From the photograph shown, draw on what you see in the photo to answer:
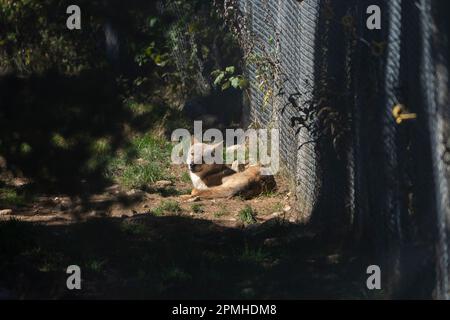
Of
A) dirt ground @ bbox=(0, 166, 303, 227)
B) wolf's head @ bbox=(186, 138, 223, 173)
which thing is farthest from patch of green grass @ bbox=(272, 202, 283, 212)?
wolf's head @ bbox=(186, 138, 223, 173)

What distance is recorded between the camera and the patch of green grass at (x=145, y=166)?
921 centimetres

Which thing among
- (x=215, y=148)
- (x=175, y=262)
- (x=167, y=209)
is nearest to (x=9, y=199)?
(x=167, y=209)

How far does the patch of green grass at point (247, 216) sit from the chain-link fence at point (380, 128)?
481 mm

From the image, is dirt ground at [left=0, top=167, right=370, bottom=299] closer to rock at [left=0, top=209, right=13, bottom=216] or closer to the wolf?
rock at [left=0, top=209, right=13, bottom=216]

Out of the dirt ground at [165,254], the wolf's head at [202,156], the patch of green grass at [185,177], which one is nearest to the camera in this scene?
the dirt ground at [165,254]

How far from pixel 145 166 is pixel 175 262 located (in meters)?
3.28

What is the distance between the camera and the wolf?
8766 mm

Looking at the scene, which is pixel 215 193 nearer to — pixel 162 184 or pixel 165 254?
pixel 162 184

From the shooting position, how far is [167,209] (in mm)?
8250

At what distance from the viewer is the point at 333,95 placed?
663 cm

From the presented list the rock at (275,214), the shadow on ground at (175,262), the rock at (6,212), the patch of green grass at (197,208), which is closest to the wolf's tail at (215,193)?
the patch of green grass at (197,208)

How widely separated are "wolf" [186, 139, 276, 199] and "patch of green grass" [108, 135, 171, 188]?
404mm

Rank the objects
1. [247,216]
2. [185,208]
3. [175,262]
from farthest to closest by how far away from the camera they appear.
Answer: [185,208] < [247,216] < [175,262]

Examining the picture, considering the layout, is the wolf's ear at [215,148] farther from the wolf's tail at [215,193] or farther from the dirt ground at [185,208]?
the wolf's tail at [215,193]
